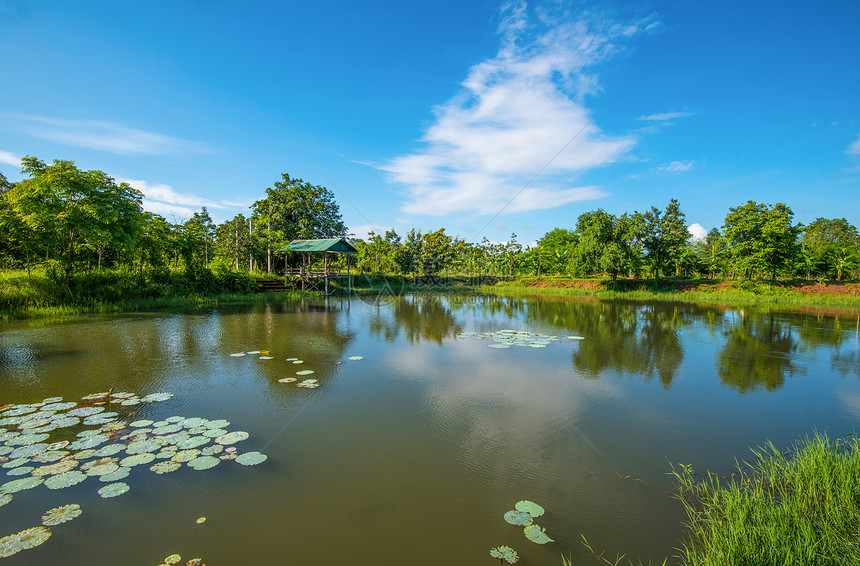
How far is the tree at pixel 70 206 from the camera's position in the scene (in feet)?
45.7

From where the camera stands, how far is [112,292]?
16.7 metres

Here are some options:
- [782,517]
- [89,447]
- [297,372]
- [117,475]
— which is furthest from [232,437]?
[782,517]

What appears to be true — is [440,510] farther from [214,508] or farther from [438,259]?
[438,259]

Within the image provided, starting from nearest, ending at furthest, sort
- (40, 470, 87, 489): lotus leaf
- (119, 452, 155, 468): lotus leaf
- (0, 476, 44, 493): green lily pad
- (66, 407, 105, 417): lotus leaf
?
(0, 476, 44, 493): green lily pad → (40, 470, 87, 489): lotus leaf → (119, 452, 155, 468): lotus leaf → (66, 407, 105, 417): lotus leaf

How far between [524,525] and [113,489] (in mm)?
3916

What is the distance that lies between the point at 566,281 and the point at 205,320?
32.3m

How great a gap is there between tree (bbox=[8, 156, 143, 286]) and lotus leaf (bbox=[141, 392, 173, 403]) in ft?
42.2

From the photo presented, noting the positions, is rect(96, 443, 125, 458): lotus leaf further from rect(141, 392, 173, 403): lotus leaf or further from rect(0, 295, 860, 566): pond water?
rect(141, 392, 173, 403): lotus leaf

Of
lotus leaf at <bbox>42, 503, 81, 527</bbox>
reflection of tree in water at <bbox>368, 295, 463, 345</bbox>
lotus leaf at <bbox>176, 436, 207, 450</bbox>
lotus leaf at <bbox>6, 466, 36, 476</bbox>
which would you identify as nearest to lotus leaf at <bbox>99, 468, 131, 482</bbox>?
lotus leaf at <bbox>42, 503, 81, 527</bbox>

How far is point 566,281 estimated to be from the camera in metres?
37.5

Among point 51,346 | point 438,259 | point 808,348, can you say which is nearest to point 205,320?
point 51,346

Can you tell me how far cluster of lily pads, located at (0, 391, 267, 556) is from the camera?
3592 millimetres

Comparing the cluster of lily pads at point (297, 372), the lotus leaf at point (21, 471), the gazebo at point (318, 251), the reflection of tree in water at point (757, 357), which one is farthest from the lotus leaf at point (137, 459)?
the gazebo at point (318, 251)

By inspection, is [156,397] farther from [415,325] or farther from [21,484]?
[415,325]
